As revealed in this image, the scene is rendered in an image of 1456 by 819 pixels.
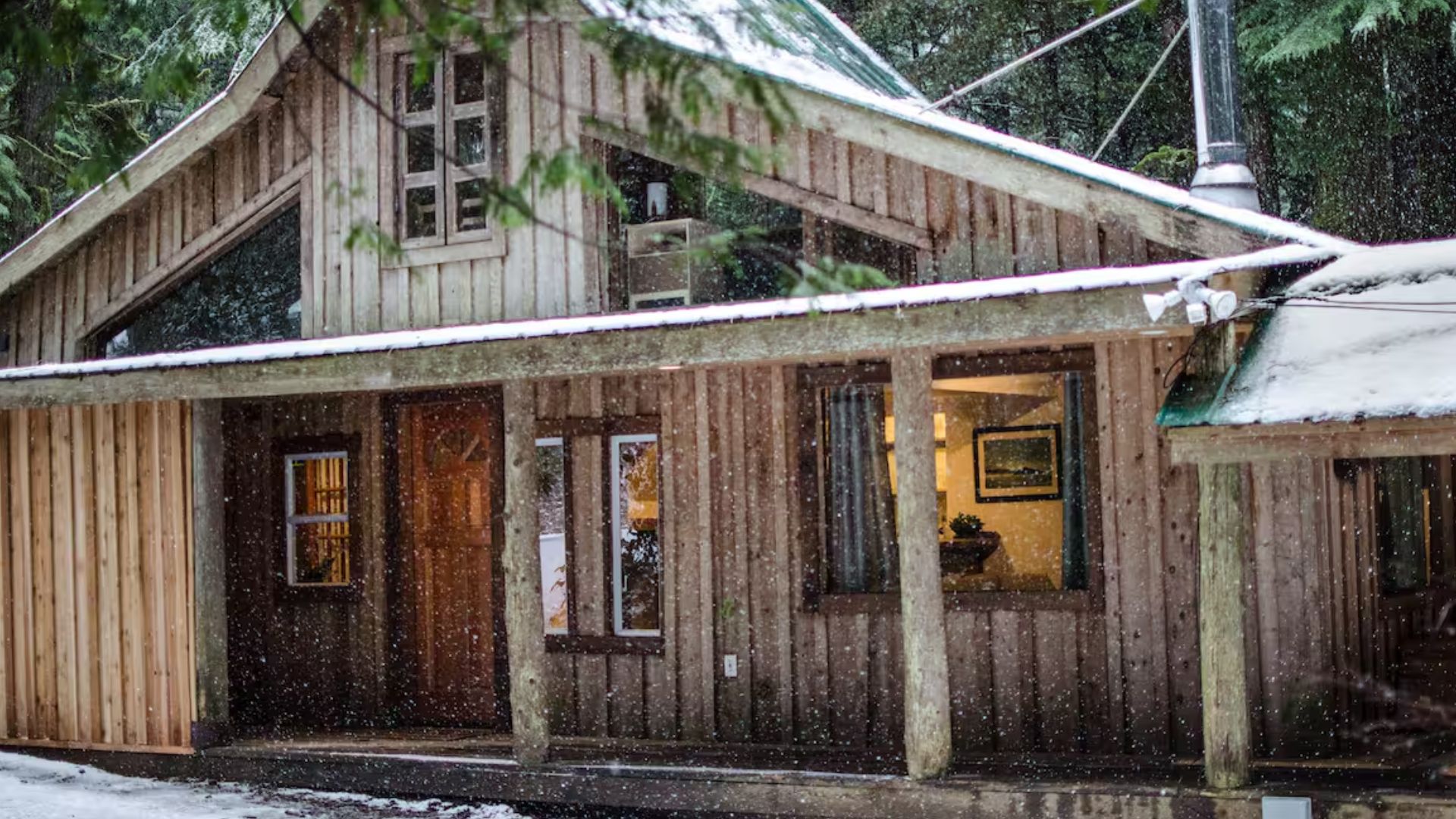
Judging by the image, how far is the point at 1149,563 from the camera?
10.4m

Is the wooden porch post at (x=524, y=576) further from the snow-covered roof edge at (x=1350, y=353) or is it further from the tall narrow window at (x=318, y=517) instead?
the snow-covered roof edge at (x=1350, y=353)

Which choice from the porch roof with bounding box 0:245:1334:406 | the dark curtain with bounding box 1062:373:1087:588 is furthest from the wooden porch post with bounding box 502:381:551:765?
the dark curtain with bounding box 1062:373:1087:588

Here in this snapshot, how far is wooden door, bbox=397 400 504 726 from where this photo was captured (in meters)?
13.2

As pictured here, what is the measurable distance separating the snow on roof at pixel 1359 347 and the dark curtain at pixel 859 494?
300 cm

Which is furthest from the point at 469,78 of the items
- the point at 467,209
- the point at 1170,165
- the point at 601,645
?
the point at 1170,165

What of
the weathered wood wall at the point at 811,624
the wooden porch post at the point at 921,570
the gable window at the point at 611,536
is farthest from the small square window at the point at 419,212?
the wooden porch post at the point at 921,570

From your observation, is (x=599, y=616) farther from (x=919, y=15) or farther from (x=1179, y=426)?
(x=919, y=15)

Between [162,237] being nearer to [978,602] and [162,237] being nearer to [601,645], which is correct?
[601,645]

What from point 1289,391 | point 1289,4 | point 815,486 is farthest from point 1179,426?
point 1289,4

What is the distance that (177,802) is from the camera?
11.4 metres

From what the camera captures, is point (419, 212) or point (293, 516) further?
point (293, 516)

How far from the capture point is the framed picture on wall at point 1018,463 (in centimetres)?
1089

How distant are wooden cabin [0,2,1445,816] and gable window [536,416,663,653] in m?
0.03

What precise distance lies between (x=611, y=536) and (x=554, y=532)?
1.96ft
